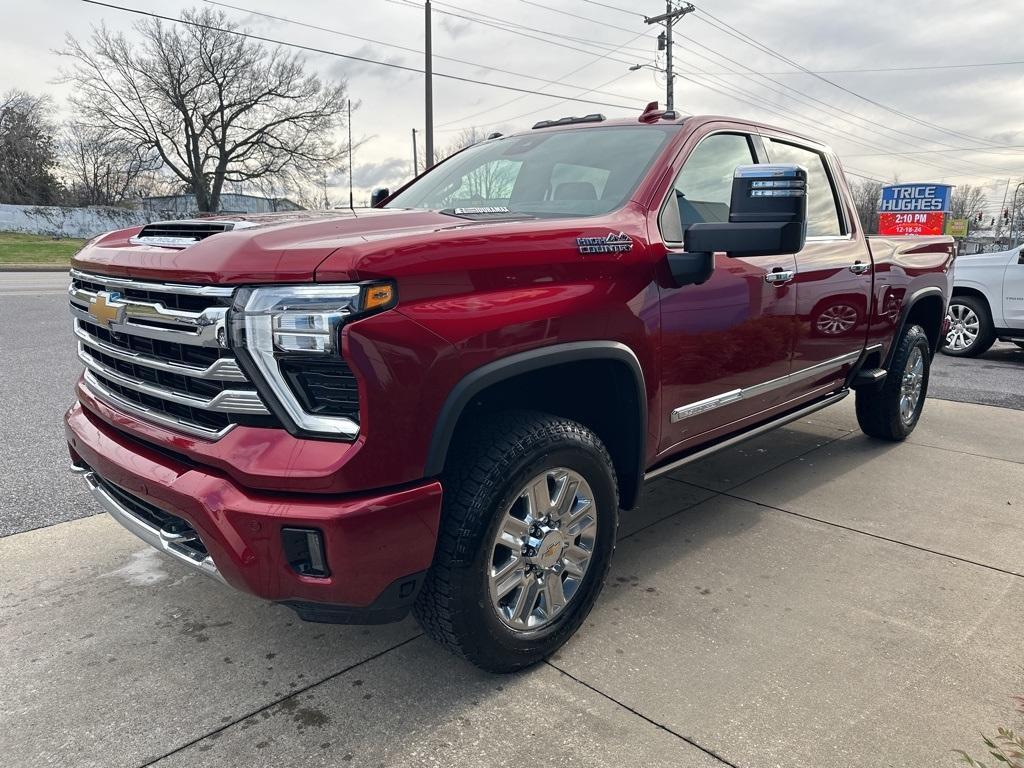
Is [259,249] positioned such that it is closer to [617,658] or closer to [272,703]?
[272,703]

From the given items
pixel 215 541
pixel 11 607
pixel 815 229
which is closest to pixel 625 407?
pixel 215 541

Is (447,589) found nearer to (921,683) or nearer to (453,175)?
(921,683)

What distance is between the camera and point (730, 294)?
3199mm

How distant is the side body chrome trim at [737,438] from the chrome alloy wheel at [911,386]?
869 mm

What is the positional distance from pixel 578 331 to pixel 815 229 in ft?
7.41

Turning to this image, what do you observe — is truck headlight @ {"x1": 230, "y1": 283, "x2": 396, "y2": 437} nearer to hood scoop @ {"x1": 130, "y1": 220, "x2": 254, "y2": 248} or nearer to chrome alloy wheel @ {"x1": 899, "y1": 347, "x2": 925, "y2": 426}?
hood scoop @ {"x1": 130, "y1": 220, "x2": 254, "y2": 248}

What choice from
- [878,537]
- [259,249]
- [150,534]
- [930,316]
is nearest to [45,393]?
[150,534]

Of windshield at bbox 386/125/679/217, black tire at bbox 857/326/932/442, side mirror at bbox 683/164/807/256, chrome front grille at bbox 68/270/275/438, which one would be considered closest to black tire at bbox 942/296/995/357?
black tire at bbox 857/326/932/442

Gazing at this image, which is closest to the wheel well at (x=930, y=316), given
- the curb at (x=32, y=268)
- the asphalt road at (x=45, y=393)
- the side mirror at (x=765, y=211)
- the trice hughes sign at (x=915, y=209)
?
the asphalt road at (x=45, y=393)

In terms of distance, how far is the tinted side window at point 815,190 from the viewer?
4.03 metres

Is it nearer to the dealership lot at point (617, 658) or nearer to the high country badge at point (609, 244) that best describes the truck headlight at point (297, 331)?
the high country badge at point (609, 244)

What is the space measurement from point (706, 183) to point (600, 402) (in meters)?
1.21

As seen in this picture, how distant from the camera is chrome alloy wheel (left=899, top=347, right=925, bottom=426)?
5.22 meters

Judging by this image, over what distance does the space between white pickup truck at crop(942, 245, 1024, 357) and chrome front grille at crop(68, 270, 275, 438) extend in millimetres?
9377
